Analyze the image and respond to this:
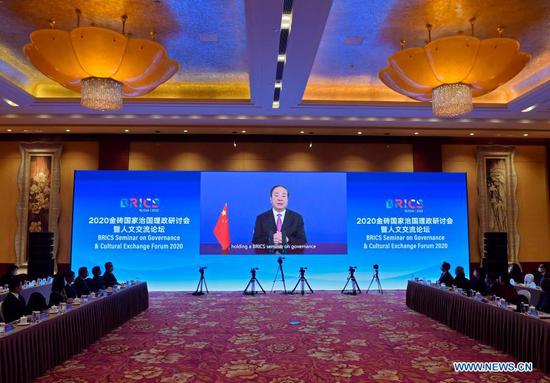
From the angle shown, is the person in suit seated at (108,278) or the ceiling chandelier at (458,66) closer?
the ceiling chandelier at (458,66)

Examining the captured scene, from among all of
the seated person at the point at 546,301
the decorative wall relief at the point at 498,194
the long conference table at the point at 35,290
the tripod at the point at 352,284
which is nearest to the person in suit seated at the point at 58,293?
the long conference table at the point at 35,290

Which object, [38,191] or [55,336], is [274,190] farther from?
[55,336]

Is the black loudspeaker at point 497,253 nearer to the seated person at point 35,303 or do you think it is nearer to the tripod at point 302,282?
the tripod at point 302,282

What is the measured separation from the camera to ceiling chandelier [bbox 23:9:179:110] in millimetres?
4910

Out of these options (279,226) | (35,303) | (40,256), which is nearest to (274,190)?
(279,226)

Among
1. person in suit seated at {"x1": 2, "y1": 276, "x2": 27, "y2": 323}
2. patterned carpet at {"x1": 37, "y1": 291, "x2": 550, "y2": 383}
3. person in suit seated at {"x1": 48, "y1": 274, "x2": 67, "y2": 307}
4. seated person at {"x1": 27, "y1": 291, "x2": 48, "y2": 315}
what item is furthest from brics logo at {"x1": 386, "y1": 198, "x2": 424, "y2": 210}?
person in suit seated at {"x1": 2, "y1": 276, "x2": 27, "y2": 323}

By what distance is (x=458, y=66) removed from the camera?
205 inches

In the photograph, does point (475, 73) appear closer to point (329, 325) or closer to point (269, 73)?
point (269, 73)

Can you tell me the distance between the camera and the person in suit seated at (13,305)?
182 inches

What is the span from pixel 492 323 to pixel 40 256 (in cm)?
792

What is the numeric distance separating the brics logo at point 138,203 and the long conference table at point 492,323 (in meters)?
6.25

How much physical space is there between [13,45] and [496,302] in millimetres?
7606

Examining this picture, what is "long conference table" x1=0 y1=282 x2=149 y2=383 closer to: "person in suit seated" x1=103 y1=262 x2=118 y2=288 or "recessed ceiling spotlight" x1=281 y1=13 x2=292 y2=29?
"person in suit seated" x1=103 y1=262 x2=118 y2=288

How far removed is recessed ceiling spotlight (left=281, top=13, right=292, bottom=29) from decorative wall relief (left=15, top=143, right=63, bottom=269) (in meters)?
7.31
